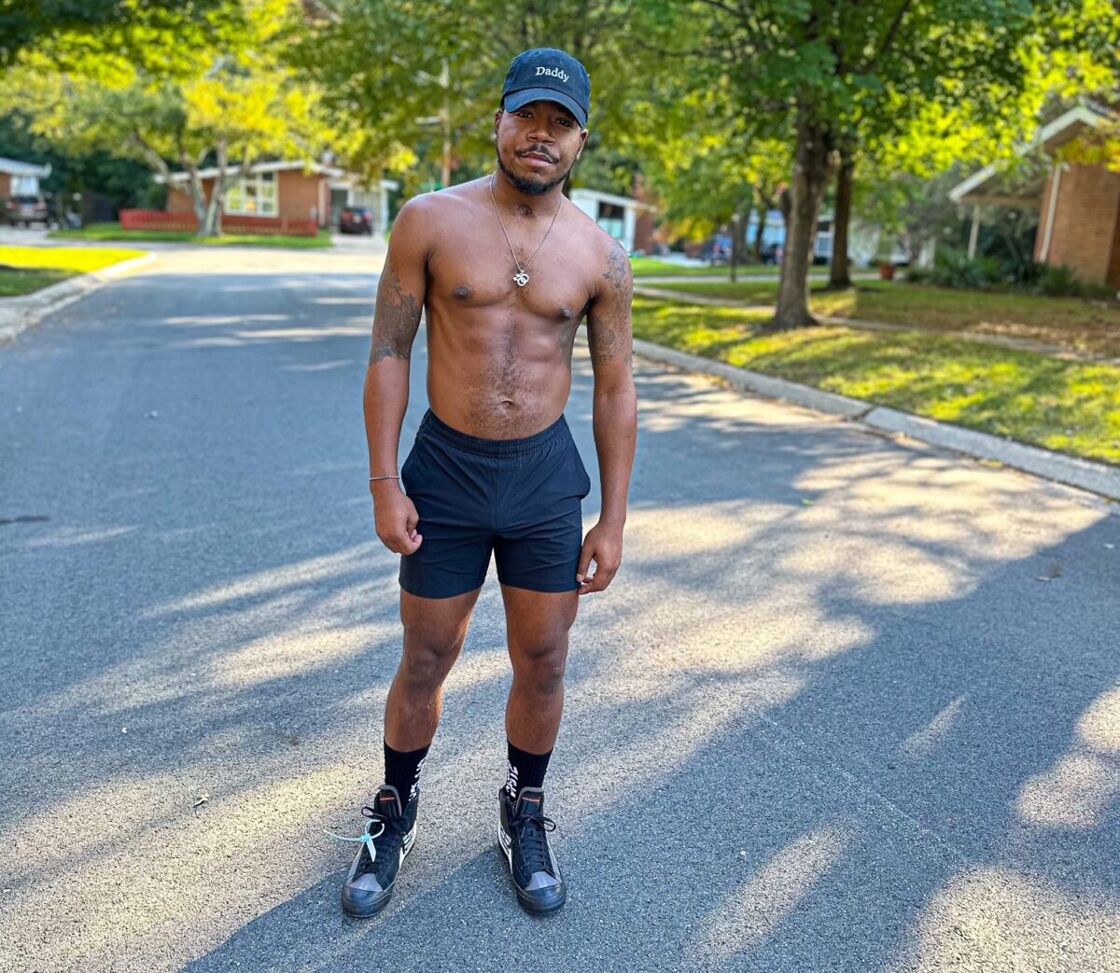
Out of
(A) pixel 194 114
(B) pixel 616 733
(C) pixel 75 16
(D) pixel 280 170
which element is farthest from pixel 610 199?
(B) pixel 616 733

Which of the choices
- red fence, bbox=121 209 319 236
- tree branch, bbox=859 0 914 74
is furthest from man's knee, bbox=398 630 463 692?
red fence, bbox=121 209 319 236

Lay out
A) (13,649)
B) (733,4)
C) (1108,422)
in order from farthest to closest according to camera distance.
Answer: (733,4) < (1108,422) < (13,649)

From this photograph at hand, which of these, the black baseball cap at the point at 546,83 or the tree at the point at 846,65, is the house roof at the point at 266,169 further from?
the black baseball cap at the point at 546,83

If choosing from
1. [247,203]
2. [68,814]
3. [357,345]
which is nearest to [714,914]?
[68,814]

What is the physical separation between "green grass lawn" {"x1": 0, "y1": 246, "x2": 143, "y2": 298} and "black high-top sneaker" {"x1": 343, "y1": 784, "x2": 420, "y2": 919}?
16.0m

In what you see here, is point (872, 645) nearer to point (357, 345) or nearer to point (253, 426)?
point (253, 426)

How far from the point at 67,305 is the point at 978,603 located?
51.0 feet

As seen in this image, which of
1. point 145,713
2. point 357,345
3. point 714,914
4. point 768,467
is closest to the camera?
point 714,914

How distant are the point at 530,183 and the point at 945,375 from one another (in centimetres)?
929

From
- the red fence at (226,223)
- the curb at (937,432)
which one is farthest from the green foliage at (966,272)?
the red fence at (226,223)

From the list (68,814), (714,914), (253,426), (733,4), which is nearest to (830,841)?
(714,914)

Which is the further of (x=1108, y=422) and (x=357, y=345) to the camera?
(x=357, y=345)

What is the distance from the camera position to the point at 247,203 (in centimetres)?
5609

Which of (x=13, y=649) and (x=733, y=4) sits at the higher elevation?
(x=733, y=4)
